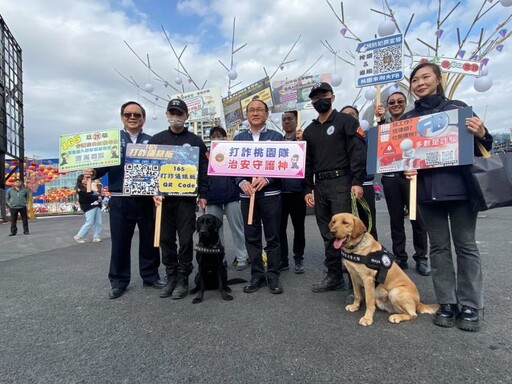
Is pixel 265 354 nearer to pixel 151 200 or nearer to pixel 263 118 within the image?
pixel 151 200

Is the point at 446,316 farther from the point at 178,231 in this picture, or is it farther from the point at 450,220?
the point at 178,231

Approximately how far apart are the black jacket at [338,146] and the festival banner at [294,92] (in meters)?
7.46

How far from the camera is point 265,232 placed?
3662 millimetres

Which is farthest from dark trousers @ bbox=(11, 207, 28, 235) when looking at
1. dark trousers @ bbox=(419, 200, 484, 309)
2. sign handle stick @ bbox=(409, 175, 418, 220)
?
dark trousers @ bbox=(419, 200, 484, 309)

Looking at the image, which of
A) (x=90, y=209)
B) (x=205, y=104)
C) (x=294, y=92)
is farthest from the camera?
(x=294, y=92)

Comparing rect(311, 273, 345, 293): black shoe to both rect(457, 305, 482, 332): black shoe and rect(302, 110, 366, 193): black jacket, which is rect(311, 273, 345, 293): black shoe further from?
rect(457, 305, 482, 332): black shoe

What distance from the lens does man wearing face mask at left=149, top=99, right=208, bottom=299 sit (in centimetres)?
356

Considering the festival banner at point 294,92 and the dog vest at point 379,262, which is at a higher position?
the festival banner at point 294,92

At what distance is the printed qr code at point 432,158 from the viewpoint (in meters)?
2.54

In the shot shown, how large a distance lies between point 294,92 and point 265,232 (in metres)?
8.66

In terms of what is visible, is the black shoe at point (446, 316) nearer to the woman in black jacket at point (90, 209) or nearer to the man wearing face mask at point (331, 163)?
the man wearing face mask at point (331, 163)

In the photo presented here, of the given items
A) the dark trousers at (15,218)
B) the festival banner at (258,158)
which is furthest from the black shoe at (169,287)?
the dark trousers at (15,218)

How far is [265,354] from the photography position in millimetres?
2166

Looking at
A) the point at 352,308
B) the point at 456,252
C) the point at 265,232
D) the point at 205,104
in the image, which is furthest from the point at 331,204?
the point at 205,104
